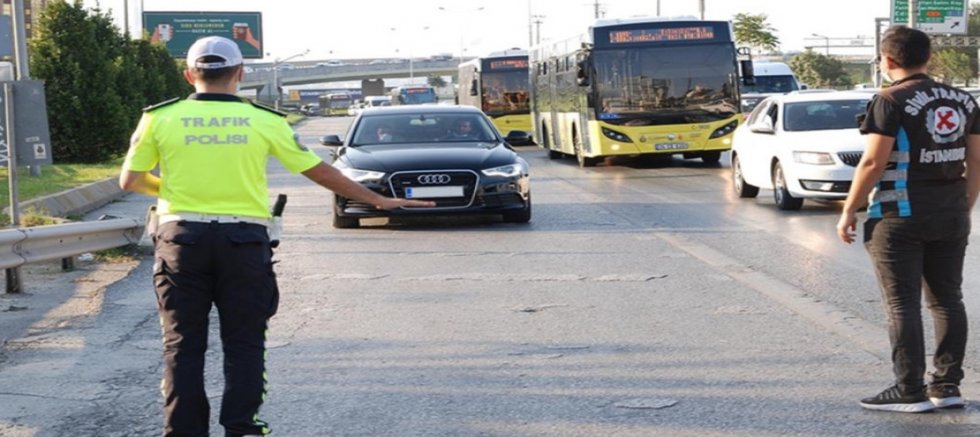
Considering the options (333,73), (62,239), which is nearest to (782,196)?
(62,239)

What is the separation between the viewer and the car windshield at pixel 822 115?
18.1 metres

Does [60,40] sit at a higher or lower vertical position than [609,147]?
higher

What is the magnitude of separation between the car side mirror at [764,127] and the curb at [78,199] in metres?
7.87

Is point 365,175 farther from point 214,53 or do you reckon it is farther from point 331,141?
point 214,53

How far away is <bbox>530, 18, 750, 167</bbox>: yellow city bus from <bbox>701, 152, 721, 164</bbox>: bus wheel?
1.46m

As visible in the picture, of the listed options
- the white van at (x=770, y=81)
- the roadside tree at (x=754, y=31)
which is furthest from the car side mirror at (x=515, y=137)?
the roadside tree at (x=754, y=31)

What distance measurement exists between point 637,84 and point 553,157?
24.4ft

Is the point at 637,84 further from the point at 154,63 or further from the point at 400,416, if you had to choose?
the point at 400,416

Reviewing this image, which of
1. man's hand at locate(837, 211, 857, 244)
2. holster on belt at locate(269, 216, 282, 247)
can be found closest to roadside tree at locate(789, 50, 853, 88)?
man's hand at locate(837, 211, 857, 244)

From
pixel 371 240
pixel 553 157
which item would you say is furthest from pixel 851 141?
pixel 553 157

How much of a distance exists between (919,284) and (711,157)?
74.8ft

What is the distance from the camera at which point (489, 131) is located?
1688 centimetres

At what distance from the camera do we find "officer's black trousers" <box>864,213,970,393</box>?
6141 millimetres

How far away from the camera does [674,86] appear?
88.3 ft
